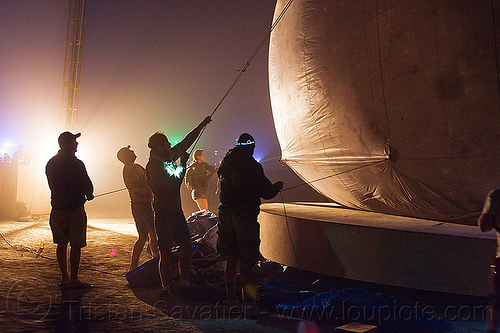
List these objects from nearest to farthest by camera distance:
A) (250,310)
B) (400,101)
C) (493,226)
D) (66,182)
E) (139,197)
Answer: (493,226)
(250,310)
(400,101)
(66,182)
(139,197)

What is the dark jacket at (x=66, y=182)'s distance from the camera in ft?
16.0

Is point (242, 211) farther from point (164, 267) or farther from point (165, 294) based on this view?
point (165, 294)

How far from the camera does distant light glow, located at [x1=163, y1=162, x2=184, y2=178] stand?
4.88 metres

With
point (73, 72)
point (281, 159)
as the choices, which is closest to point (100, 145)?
point (73, 72)

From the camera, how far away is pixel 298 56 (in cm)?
597

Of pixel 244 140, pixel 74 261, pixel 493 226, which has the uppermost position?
pixel 244 140

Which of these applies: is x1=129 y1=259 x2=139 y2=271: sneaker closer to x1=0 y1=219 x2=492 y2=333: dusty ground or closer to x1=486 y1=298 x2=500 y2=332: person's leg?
x1=0 y1=219 x2=492 y2=333: dusty ground

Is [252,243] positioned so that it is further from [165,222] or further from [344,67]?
[344,67]

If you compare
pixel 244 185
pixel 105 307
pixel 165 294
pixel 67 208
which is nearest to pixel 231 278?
pixel 165 294

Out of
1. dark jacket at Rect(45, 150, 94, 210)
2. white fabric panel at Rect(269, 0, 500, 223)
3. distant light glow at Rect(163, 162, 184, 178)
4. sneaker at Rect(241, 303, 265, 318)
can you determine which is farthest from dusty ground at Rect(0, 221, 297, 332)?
white fabric panel at Rect(269, 0, 500, 223)

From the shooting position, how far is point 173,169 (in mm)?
4969

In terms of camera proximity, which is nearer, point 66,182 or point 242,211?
point 242,211

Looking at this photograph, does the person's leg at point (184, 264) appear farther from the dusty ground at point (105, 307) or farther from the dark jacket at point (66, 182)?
the dark jacket at point (66, 182)

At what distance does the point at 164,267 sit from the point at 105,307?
0.76 metres
